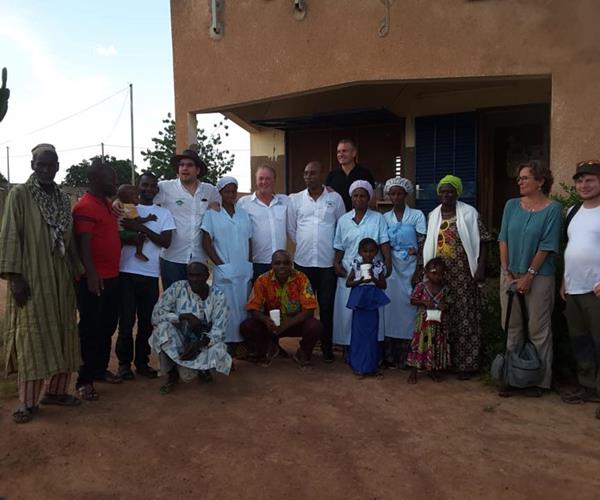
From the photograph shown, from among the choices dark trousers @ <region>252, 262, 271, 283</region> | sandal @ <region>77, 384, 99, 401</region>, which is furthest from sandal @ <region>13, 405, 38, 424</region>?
dark trousers @ <region>252, 262, 271, 283</region>

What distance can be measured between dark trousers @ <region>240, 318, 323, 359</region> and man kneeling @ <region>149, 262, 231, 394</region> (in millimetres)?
459

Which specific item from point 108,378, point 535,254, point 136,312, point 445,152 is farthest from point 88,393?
point 445,152

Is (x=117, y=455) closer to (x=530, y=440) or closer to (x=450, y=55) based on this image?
(x=530, y=440)

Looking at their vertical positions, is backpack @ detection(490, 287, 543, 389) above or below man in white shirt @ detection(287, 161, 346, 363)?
below

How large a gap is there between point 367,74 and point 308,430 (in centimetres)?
412

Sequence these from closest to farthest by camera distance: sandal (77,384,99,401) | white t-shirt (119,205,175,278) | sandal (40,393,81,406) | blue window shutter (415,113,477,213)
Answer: sandal (40,393,81,406)
sandal (77,384,99,401)
white t-shirt (119,205,175,278)
blue window shutter (415,113,477,213)

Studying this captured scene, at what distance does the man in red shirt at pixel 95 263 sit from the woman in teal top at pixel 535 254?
303cm

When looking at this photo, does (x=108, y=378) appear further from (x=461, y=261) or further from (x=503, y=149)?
(x=503, y=149)

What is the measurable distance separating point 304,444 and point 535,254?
7.11 feet

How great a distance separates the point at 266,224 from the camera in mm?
5055

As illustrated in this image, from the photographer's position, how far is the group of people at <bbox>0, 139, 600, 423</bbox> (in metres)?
3.68

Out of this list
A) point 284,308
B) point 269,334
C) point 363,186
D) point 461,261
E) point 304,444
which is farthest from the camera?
point 269,334

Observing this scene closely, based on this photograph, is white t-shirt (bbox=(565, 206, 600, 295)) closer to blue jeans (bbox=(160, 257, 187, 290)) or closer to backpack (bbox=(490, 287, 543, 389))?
backpack (bbox=(490, 287, 543, 389))

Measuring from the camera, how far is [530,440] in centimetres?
327
